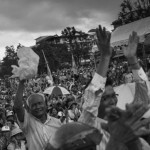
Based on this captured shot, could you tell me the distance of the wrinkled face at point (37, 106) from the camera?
340cm

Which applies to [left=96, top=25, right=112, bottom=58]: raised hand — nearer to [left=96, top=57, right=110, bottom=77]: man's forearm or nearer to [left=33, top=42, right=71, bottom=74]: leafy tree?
[left=96, top=57, right=110, bottom=77]: man's forearm

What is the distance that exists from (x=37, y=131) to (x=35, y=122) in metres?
0.11

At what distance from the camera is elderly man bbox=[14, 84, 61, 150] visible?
3174mm

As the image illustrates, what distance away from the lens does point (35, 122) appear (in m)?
3.29

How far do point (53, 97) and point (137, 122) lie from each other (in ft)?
38.1

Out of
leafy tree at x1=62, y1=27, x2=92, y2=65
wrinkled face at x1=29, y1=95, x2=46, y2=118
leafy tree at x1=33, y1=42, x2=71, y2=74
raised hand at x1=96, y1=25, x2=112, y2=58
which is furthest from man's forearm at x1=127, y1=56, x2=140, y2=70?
leafy tree at x1=62, y1=27, x2=92, y2=65

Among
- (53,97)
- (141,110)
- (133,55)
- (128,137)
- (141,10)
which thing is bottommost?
(53,97)

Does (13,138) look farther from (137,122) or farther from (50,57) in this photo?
(50,57)

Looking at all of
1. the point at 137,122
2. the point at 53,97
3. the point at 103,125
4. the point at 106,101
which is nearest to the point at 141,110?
the point at 137,122

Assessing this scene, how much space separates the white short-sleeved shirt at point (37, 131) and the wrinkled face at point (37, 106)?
0.06m

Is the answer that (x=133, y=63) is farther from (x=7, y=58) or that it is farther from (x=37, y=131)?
(x=7, y=58)

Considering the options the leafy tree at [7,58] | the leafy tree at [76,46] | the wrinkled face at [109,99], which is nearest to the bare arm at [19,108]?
the wrinkled face at [109,99]

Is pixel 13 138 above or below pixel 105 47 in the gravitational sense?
below

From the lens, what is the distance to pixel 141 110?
1283mm
